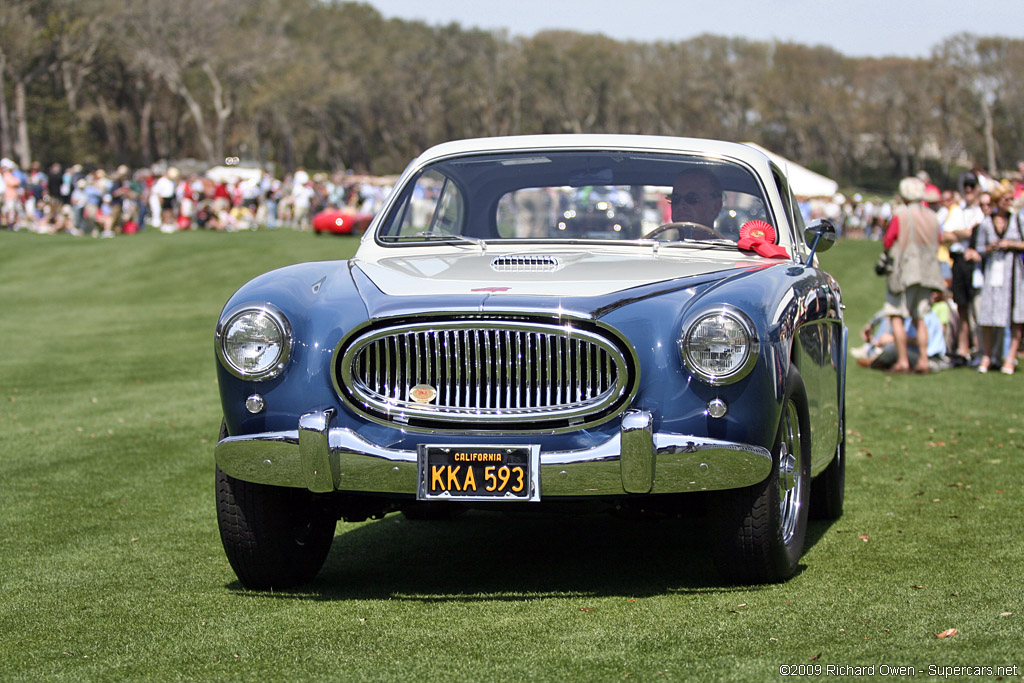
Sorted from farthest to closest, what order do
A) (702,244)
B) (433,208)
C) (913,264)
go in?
(913,264) → (433,208) → (702,244)

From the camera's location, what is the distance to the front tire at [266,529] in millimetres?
4719

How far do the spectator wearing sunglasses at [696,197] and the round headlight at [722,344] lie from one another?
1.50 m

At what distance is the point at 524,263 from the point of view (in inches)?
199

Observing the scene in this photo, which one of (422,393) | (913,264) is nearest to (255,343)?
(422,393)

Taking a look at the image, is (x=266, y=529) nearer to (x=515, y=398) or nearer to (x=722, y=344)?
(x=515, y=398)

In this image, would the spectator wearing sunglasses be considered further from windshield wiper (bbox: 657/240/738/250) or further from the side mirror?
the side mirror

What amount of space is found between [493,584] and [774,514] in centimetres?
115

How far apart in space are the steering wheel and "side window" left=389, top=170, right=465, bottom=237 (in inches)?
36.2

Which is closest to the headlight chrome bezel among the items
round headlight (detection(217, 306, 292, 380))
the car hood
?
the car hood

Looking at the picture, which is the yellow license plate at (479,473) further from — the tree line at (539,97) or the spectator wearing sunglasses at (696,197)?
the tree line at (539,97)

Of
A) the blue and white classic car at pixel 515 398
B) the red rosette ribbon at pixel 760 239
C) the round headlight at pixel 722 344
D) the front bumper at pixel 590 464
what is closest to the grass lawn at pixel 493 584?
the blue and white classic car at pixel 515 398

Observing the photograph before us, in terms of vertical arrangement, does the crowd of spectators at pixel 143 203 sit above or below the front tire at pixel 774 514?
below

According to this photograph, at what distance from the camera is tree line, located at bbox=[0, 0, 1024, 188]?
73.1m

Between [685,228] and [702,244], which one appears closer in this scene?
[702,244]
